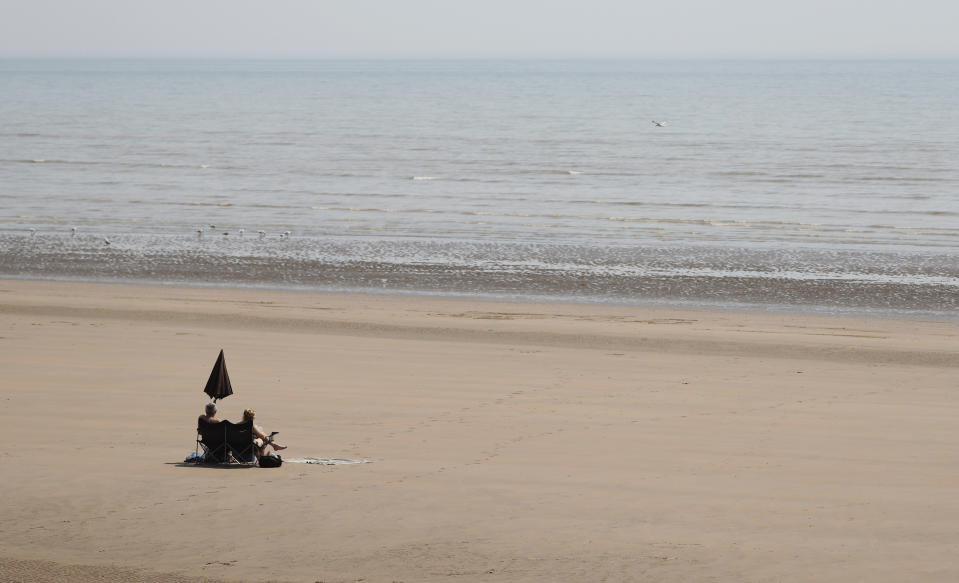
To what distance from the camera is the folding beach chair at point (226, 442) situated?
10750 mm

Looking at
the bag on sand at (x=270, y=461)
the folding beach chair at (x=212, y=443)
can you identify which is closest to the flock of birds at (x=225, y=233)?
the folding beach chair at (x=212, y=443)

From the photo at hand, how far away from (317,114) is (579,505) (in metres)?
80.3

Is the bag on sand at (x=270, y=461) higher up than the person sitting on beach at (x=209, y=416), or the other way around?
the person sitting on beach at (x=209, y=416)

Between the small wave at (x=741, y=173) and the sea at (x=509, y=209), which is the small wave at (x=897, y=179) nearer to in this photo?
the sea at (x=509, y=209)

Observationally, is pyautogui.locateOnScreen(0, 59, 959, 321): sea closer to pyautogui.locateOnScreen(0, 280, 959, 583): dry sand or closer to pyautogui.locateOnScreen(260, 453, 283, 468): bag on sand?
pyautogui.locateOnScreen(0, 280, 959, 583): dry sand

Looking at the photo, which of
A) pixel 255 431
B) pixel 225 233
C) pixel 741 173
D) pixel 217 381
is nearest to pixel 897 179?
pixel 741 173

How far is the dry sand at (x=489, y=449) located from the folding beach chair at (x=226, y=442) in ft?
0.51

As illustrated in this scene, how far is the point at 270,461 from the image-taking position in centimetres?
1075

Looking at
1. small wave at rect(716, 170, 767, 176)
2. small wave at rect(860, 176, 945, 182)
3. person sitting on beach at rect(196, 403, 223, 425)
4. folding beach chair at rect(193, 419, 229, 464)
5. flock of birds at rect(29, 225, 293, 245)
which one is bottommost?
folding beach chair at rect(193, 419, 229, 464)

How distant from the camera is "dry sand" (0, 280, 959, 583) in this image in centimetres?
855

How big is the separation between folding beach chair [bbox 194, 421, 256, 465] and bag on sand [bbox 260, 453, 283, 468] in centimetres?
15

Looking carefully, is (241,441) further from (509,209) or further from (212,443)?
(509,209)

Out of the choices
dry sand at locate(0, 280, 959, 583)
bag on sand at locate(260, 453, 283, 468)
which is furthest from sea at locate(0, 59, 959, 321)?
bag on sand at locate(260, 453, 283, 468)

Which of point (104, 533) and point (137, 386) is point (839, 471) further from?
point (137, 386)
